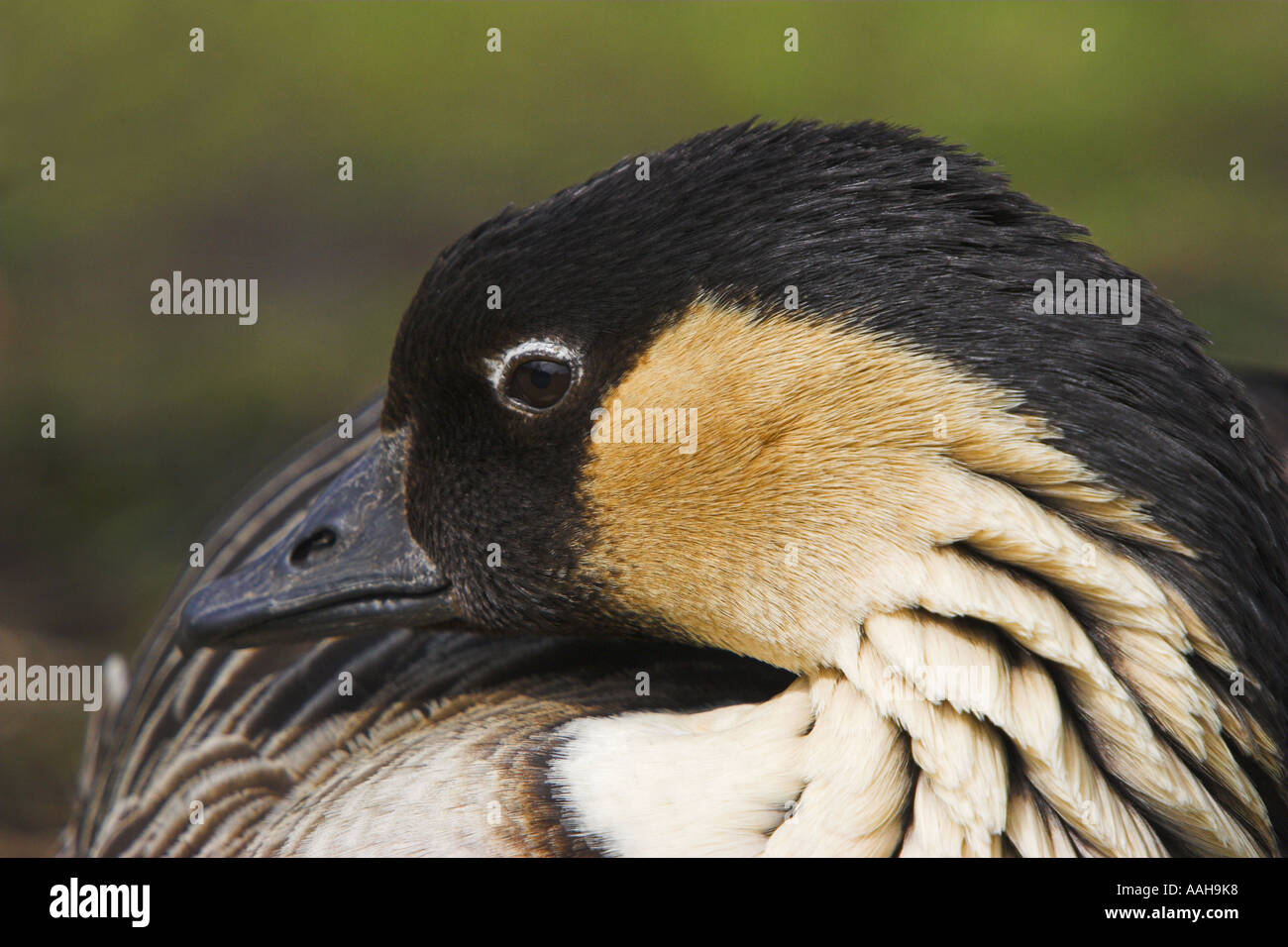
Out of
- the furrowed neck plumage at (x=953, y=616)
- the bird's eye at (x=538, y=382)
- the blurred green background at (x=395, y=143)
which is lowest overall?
the furrowed neck plumage at (x=953, y=616)

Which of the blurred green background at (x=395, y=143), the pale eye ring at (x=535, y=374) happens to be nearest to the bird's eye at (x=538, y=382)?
the pale eye ring at (x=535, y=374)

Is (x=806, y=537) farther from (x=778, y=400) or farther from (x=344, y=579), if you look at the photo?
(x=344, y=579)

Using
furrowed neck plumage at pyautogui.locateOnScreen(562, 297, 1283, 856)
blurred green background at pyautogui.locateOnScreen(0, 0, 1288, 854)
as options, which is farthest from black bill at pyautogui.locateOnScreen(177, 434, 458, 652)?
blurred green background at pyautogui.locateOnScreen(0, 0, 1288, 854)

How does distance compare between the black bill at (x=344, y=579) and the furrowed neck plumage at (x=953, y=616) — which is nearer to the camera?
the furrowed neck plumage at (x=953, y=616)

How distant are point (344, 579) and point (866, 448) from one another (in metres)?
1.10

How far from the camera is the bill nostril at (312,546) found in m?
2.65

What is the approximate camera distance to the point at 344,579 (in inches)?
102

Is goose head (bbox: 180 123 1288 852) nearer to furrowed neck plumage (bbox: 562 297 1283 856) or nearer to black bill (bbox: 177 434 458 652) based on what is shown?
furrowed neck plumage (bbox: 562 297 1283 856)

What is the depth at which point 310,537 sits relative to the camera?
8.77 feet

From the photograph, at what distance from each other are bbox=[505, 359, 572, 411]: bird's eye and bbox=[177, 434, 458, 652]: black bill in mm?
362

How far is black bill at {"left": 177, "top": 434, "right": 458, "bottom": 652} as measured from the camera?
2.59 metres

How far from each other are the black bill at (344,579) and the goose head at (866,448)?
115mm

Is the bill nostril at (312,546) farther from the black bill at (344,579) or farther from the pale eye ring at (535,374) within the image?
the pale eye ring at (535,374)

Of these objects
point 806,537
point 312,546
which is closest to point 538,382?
point 806,537
